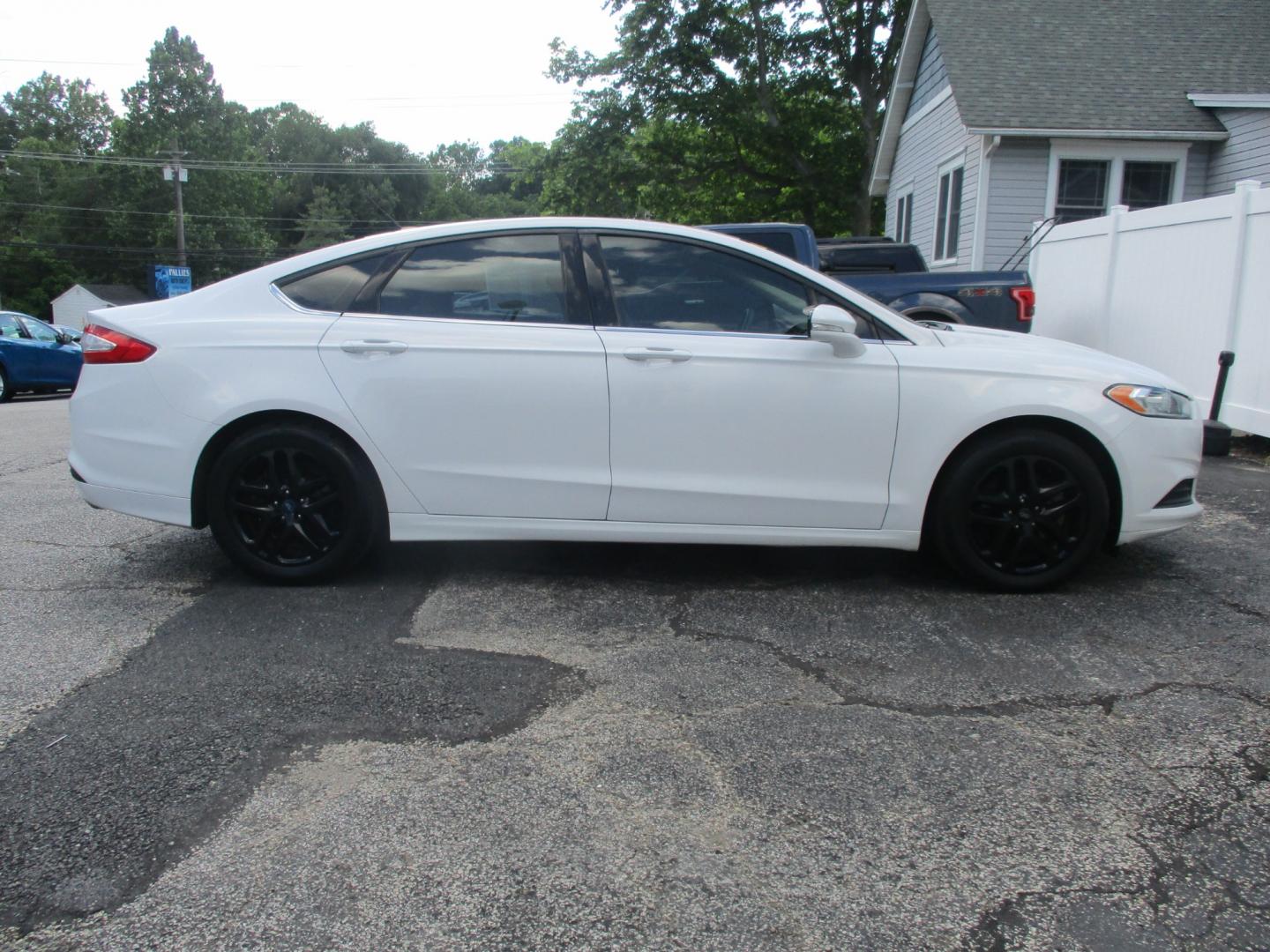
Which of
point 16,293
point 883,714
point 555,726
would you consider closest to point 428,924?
point 555,726

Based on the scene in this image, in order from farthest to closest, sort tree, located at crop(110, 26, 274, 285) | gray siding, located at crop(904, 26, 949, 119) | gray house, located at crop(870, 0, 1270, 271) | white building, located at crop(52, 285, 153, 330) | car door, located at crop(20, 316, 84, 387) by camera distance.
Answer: tree, located at crop(110, 26, 274, 285) < white building, located at crop(52, 285, 153, 330) < gray siding, located at crop(904, 26, 949, 119) < car door, located at crop(20, 316, 84, 387) < gray house, located at crop(870, 0, 1270, 271)

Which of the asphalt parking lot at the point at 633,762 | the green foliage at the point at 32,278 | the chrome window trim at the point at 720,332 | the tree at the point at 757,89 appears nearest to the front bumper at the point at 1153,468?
the asphalt parking lot at the point at 633,762

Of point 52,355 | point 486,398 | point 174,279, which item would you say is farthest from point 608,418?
point 174,279

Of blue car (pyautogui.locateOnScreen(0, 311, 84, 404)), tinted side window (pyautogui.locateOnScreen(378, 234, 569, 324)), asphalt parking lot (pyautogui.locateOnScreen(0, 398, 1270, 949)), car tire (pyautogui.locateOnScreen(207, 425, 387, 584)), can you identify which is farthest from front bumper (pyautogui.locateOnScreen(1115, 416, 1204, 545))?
blue car (pyautogui.locateOnScreen(0, 311, 84, 404))

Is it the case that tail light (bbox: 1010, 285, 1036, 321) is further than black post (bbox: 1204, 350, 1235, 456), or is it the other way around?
tail light (bbox: 1010, 285, 1036, 321)

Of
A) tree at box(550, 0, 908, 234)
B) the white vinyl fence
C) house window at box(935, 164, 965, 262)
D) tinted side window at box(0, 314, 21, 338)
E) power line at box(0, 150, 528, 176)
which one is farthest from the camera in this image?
power line at box(0, 150, 528, 176)

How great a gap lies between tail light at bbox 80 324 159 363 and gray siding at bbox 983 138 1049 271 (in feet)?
46.7

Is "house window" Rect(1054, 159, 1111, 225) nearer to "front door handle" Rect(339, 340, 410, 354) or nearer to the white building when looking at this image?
"front door handle" Rect(339, 340, 410, 354)

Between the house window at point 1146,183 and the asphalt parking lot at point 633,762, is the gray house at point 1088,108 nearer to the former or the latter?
the house window at point 1146,183

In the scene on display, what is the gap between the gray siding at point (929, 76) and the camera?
61.1ft

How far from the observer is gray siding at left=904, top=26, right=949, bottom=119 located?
1863 cm

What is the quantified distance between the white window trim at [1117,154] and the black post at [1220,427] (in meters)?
8.00

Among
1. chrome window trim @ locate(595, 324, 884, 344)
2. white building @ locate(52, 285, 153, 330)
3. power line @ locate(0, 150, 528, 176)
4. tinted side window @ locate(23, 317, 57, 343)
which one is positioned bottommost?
white building @ locate(52, 285, 153, 330)

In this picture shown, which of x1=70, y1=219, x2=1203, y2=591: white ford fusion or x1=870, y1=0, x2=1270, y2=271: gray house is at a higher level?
x1=870, y1=0, x2=1270, y2=271: gray house
